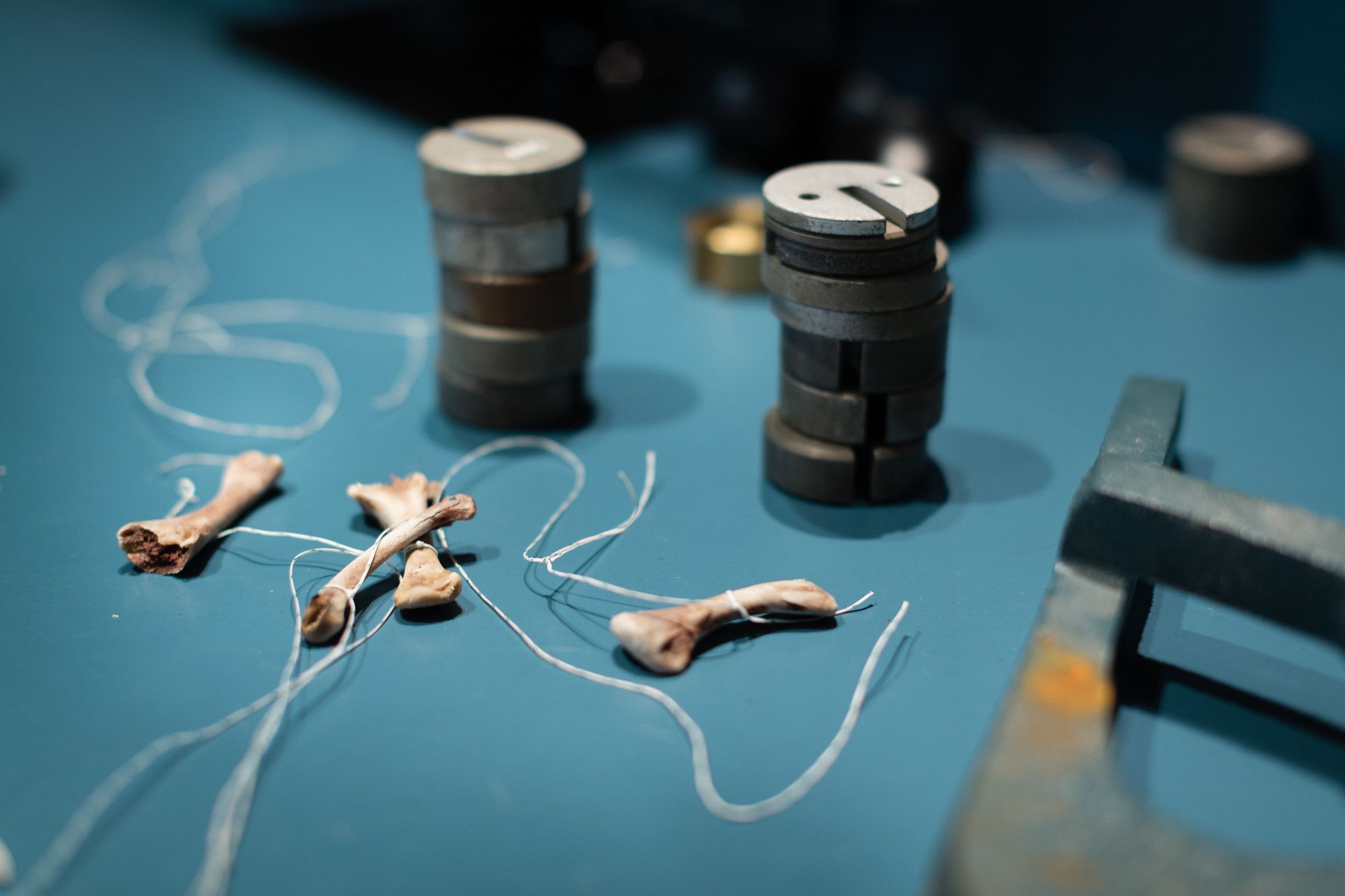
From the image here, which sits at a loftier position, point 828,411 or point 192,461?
point 828,411

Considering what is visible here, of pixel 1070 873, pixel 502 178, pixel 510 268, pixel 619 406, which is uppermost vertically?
pixel 502 178

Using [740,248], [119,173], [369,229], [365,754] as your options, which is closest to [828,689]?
[365,754]

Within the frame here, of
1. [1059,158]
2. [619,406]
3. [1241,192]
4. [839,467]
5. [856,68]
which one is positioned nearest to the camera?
[839,467]

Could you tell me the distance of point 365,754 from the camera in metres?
1.23

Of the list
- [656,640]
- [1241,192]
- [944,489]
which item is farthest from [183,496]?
[1241,192]

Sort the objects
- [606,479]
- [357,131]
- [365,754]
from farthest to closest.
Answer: [357,131] < [606,479] < [365,754]

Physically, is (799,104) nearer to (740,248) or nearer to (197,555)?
(740,248)

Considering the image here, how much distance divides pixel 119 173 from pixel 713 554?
1818mm

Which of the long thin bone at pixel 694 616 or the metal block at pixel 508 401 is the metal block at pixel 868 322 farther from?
the metal block at pixel 508 401

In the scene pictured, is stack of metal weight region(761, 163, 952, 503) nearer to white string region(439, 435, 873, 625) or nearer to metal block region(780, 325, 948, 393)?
metal block region(780, 325, 948, 393)

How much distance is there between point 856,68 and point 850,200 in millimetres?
1684

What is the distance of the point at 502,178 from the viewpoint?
5.30ft

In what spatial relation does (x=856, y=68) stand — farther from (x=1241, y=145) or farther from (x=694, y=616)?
(x=694, y=616)

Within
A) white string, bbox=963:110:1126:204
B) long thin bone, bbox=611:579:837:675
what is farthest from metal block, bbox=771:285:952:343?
white string, bbox=963:110:1126:204
